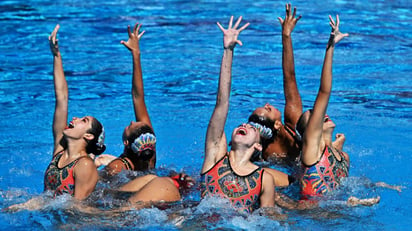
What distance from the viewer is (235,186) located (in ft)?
17.8

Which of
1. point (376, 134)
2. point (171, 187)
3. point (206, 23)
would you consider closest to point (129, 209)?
point (171, 187)

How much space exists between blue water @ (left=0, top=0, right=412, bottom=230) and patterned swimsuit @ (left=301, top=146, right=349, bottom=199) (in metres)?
0.20

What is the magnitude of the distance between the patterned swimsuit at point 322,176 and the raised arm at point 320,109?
72 millimetres

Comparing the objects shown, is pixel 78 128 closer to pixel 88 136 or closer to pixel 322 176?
pixel 88 136

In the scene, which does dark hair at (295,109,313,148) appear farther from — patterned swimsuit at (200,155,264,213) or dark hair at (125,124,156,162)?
dark hair at (125,124,156,162)

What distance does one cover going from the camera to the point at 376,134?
8445 millimetres

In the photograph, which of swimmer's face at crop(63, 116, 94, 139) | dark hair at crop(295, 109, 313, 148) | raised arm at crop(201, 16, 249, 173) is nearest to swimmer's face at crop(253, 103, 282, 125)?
dark hair at crop(295, 109, 313, 148)

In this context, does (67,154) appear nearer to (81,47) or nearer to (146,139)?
(146,139)

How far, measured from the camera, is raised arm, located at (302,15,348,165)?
5.39 meters

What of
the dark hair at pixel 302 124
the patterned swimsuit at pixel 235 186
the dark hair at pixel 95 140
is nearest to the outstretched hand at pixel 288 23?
the dark hair at pixel 302 124

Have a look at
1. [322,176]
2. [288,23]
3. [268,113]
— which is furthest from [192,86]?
[322,176]

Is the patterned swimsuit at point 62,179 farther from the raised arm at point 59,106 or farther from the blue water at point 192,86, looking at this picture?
the raised arm at point 59,106

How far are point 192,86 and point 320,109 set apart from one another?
4936mm

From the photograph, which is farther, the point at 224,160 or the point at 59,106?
the point at 59,106
